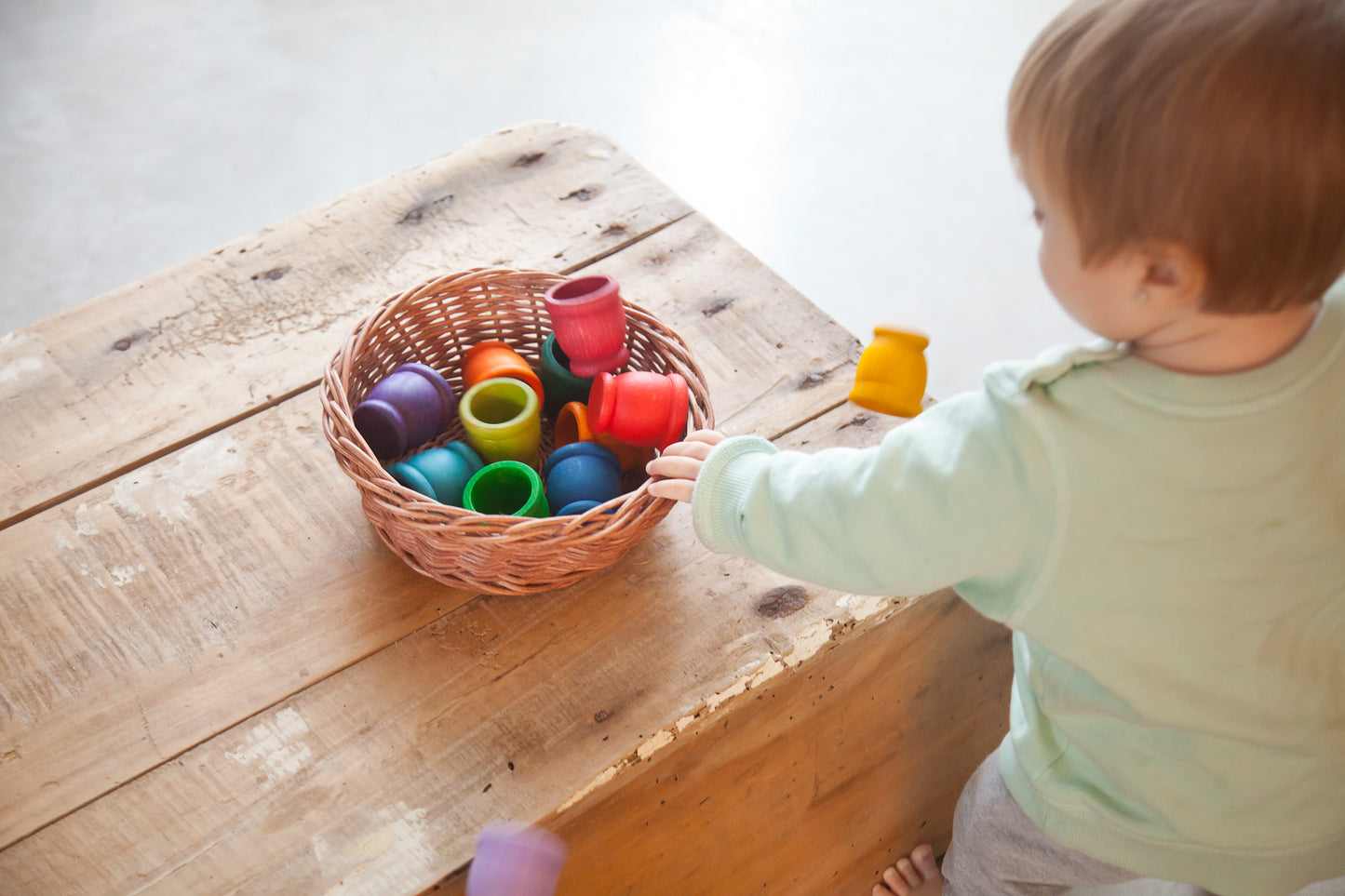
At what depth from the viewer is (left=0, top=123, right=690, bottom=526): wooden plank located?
95 centimetres

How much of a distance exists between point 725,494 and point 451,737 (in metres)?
0.28

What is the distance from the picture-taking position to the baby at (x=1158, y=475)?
0.51m

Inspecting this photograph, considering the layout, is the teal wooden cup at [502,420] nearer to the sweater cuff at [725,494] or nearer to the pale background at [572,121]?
the sweater cuff at [725,494]

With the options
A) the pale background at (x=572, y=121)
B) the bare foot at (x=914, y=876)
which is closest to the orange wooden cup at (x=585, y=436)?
the bare foot at (x=914, y=876)

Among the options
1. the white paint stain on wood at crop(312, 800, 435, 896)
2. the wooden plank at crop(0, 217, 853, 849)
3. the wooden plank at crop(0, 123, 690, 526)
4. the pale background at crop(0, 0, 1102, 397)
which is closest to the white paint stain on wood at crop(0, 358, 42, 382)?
the wooden plank at crop(0, 123, 690, 526)

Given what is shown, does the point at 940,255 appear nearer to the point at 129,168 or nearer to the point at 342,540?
the point at 342,540

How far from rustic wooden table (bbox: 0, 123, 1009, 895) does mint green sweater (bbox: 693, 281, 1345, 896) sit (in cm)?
16

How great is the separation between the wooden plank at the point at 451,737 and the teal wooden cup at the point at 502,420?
131 mm

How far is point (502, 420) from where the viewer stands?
0.93 meters

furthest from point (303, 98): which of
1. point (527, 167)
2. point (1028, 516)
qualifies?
point (1028, 516)

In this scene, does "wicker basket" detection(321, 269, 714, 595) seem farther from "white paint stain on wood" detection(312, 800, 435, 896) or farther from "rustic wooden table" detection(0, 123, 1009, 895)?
"white paint stain on wood" detection(312, 800, 435, 896)

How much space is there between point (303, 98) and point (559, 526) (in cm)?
171

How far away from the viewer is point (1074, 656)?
0.69 m

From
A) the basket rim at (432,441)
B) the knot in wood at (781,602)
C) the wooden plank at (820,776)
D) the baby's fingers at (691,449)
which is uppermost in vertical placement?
the baby's fingers at (691,449)
